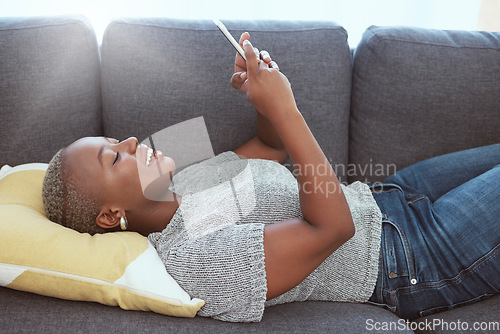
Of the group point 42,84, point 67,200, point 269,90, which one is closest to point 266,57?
point 269,90

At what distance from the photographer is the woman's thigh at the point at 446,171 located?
1.35 metres

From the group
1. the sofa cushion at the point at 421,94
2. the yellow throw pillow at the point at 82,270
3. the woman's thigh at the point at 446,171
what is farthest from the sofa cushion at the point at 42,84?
the woman's thigh at the point at 446,171

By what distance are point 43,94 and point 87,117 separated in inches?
5.4

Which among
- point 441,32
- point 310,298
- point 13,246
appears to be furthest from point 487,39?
point 13,246

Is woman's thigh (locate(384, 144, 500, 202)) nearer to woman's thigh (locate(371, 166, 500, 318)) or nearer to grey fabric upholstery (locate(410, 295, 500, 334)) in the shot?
woman's thigh (locate(371, 166, 500, 318))

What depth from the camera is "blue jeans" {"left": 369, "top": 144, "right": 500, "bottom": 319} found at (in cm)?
110

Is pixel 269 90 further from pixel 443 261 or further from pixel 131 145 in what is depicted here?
pixel 443 261

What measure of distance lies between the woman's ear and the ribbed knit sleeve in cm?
21

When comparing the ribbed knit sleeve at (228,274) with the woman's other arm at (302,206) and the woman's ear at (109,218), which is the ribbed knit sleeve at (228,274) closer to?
the woman's other arm at (302,206)

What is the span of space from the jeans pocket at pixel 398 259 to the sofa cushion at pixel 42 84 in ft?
3.11

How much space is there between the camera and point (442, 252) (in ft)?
3.69

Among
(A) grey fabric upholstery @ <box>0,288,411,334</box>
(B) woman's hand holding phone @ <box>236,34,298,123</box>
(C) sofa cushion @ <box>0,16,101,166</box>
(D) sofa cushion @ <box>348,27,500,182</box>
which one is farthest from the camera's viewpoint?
(D) sofa cushion @ <box>348,27,500,182</box>

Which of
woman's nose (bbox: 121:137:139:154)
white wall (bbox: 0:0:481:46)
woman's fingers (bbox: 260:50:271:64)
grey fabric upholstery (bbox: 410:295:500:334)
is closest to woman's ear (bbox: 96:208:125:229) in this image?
woman's nose (bbox: 121:137:139:154)

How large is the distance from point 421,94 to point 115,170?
96 cm
